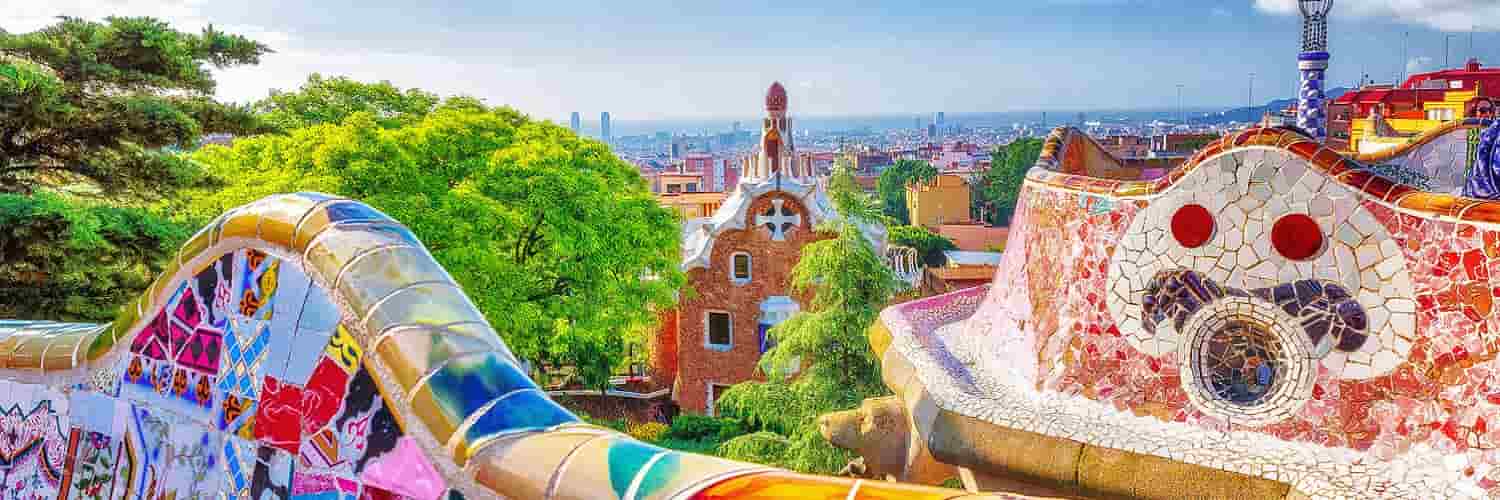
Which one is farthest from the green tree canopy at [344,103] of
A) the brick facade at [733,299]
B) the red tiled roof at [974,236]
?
the red tiled roof at [974,236]

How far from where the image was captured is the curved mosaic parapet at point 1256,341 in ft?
18.5

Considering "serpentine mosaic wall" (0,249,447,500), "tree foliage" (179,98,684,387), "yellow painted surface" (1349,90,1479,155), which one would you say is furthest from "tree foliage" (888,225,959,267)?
"serpentine mosaic wall" (0,249,447,500)

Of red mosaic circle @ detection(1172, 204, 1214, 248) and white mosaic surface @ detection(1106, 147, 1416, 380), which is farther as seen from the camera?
red mosaic circle @ detection(1172, 204, 1214, 248)

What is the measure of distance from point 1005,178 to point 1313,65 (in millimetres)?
49009

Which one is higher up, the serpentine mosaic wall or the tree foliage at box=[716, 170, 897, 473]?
the serpentine mosaic wall

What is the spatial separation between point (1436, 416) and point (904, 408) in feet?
11.5

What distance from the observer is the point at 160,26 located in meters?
10.4

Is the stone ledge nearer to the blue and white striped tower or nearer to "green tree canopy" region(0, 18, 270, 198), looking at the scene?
"green tree canopy" region(0, 18, 270, 198)

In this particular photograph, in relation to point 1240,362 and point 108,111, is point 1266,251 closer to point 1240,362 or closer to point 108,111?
point 1240,362

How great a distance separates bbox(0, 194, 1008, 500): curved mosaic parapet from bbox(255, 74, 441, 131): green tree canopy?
1941 centimetres

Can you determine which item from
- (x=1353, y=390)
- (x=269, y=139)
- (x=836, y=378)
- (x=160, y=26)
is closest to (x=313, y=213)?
(x=1353, y=390)

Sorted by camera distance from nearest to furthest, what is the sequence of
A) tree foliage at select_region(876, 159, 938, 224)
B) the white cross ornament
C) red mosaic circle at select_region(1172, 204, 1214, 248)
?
red mosaic circle at select_region(1172, 204, 1214, 248) < the white cross ornament < tree foliage at select_region(876, 159, 938, 224)

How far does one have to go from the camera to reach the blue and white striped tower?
Result: 598 inches

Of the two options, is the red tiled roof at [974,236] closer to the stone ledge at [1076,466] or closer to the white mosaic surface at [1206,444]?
the white mosaic surface at [1206,444]
